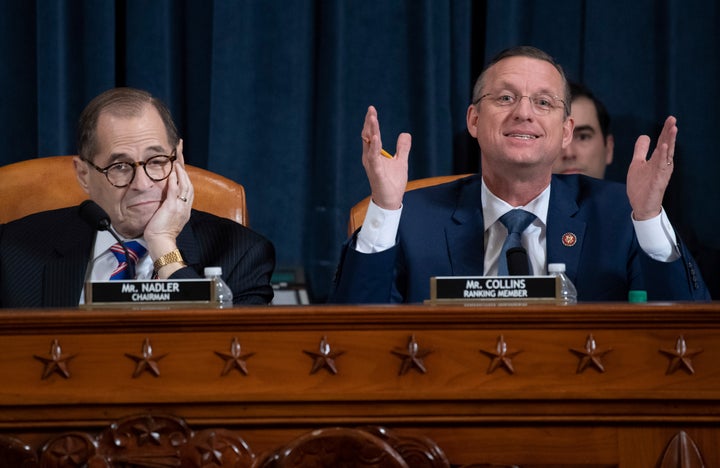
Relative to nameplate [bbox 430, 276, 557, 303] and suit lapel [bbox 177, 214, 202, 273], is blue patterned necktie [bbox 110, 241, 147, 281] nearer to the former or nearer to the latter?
suit lapel [bbox 177, 214, 202, 273]

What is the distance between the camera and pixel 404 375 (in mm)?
1316

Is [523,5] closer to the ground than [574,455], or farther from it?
farther from it

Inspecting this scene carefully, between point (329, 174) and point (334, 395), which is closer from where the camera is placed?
point (334, 395)

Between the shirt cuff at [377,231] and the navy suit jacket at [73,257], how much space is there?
306mm

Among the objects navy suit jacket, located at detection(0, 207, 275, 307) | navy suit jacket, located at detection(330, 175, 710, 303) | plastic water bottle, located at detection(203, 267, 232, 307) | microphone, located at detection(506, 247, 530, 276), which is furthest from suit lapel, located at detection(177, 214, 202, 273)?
microphone, located at detection(506, 247, 530, 276)

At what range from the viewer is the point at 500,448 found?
131 centimetres

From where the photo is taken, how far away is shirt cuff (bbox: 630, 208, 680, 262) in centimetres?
189

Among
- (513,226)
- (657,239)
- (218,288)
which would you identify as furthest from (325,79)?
(218,288)

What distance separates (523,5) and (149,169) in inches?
60.7

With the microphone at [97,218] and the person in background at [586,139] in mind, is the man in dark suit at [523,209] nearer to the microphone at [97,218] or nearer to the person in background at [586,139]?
the microphone at [97,218]

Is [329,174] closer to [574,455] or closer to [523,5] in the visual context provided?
[523,5]

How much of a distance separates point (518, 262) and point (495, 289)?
257 mm

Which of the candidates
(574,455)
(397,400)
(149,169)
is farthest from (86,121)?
(574,455)

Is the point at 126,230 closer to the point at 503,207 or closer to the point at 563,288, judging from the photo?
the point at 503,207
